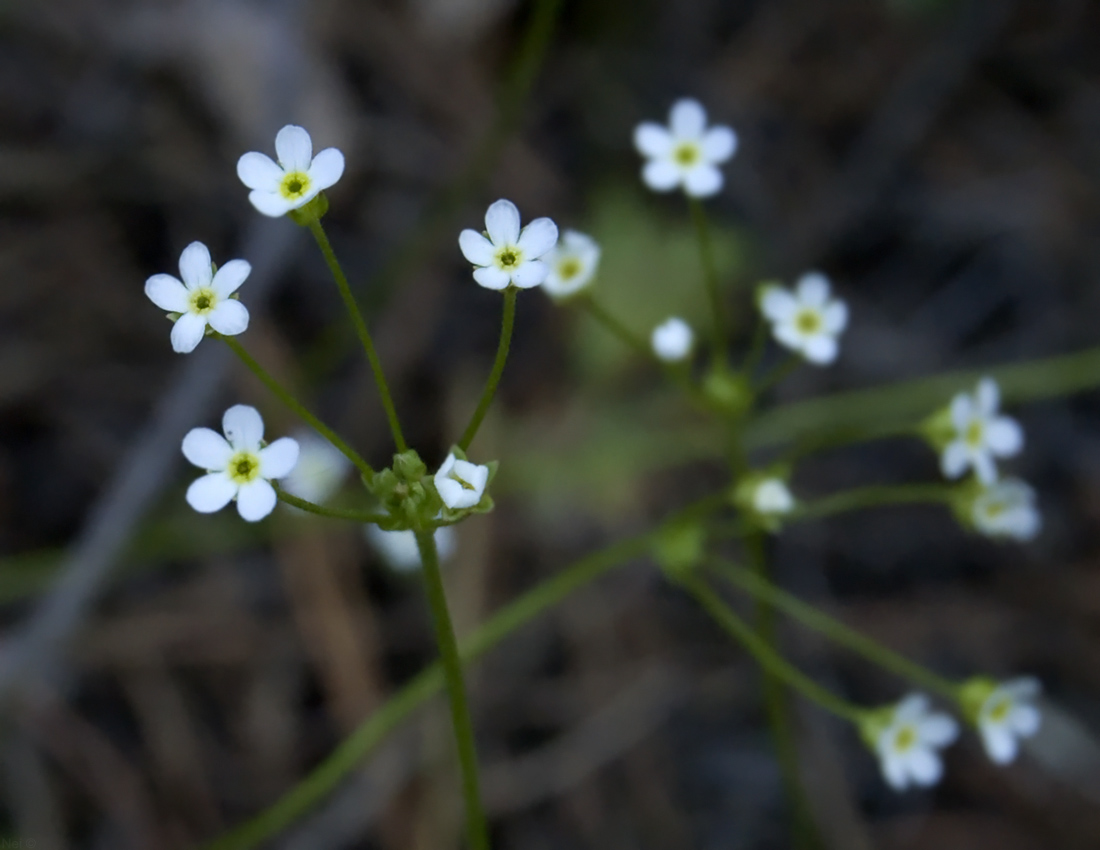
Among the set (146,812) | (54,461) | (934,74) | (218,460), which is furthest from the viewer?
(934,74)

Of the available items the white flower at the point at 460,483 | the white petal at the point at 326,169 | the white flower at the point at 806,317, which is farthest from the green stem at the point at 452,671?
the white flower at the point at 806,317

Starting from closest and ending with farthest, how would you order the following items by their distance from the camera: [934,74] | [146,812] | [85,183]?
[146,812]
[85,183]
[934,74]

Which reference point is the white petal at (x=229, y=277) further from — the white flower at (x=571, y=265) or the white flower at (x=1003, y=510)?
the white flower at (x=1003, y=510)

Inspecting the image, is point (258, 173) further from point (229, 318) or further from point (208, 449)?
point (208, 449)

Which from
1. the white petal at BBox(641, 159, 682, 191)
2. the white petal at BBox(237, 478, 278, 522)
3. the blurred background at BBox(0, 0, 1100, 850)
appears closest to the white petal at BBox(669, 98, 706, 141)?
the white petal at BBox(641, 159, 682, 191)

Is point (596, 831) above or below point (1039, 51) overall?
below

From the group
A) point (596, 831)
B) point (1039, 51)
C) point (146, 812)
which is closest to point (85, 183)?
point (146, 812)

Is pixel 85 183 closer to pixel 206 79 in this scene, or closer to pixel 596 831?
pixel 206 79
